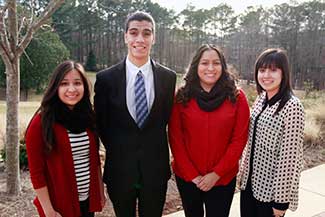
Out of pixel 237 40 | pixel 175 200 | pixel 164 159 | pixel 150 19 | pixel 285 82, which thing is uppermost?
pixel 237 40

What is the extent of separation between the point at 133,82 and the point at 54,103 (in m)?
0.52

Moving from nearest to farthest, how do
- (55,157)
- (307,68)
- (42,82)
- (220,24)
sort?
(55,157) < (42,82) < (307,68) < (220,24)

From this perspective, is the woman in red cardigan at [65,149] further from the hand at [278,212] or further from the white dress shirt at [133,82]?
the hand at [278,212]

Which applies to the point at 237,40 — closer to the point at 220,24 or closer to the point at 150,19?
the point at 220,24

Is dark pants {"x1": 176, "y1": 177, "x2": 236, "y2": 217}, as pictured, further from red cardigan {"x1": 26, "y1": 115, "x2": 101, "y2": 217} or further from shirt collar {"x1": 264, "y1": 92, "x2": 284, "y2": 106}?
red cardigan {"x1": 26, "y1": 115, "x2": 101, "y2": 217}

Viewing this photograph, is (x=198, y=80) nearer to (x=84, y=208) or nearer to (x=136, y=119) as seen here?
(x=136, y=119)

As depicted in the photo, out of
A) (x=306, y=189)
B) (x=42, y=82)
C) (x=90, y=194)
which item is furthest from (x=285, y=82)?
(x=42, y=82)

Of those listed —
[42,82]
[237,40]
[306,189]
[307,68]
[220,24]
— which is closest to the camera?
[306,189]

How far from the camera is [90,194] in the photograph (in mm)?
2061

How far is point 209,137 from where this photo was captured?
2.15m

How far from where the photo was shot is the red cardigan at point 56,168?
1.81 meters

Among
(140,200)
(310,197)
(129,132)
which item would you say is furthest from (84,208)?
(310,197)

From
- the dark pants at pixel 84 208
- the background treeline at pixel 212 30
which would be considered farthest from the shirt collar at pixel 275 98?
the background treeline at pixel 212 30

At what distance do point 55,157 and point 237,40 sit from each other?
25.0m
